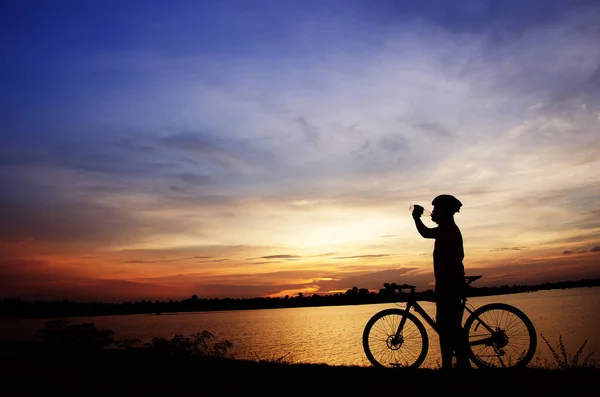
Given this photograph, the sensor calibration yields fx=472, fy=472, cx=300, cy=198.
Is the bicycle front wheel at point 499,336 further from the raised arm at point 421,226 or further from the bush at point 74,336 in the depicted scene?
the bush at point 74,336

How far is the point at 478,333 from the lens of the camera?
25.6ft

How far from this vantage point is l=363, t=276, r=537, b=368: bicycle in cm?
731

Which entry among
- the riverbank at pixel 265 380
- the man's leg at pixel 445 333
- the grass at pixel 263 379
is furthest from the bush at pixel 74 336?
the man's leg at pixel 445 333

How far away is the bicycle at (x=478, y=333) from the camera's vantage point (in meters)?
7.31

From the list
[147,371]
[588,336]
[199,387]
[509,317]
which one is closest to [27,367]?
[147,371]

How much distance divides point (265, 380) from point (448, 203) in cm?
412

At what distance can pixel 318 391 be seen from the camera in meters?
6.64

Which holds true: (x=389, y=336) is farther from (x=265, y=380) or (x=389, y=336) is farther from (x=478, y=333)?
(x=265, y=380)

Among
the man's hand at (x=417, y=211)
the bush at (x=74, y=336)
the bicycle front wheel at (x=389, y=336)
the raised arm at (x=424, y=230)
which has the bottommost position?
the bush at (x=74, y=336)

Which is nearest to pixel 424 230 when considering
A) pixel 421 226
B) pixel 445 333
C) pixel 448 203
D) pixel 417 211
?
pixel 421 226

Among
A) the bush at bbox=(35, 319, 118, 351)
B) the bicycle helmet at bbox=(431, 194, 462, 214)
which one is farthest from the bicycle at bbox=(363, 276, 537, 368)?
the bush at bbox=(35, 319, 118, 351)

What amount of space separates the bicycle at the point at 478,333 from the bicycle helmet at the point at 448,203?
1.12 meters

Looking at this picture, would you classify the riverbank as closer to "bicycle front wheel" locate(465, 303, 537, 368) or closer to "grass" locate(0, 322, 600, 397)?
"grass" locate(0, 322, 600, 397)

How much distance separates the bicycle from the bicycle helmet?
112cm
